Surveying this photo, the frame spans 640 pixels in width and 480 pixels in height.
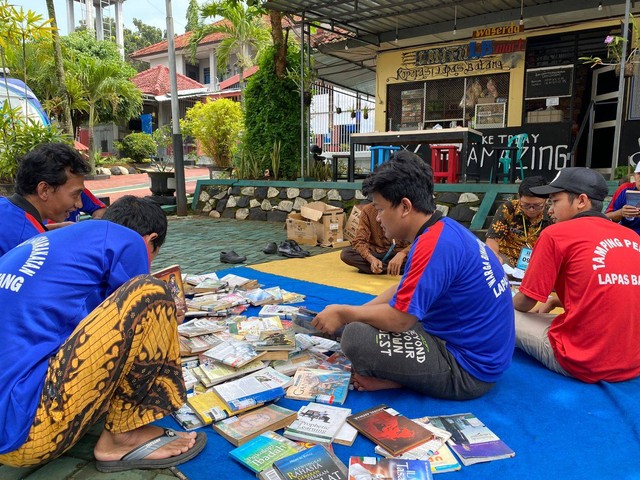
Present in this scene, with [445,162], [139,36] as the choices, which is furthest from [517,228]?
[139,36]

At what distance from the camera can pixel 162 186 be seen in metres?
10.0

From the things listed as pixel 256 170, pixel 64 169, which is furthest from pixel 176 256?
pixel 256 170

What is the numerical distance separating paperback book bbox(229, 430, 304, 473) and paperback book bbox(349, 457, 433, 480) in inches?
10.0

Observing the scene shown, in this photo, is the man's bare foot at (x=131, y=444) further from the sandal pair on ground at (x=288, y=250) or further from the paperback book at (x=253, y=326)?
the sandal pair on ground at (x=288, y=250)

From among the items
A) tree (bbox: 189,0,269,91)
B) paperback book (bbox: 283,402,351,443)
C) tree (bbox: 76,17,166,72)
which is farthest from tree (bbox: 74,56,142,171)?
tree (bbox: 76,17,166,72)

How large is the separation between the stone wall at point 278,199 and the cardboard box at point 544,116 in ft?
13.1

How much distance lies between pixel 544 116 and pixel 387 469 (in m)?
9.67

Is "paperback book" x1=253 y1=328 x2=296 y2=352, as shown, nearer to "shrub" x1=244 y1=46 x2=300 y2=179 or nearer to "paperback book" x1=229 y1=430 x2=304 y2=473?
"paperback book" x1=229 y1=430 x2=304 y2=473

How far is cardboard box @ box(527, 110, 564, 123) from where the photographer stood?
9492 millimetres

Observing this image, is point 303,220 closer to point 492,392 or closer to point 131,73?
point 492,392

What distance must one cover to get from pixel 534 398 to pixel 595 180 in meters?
1.17

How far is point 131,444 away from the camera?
178 cm

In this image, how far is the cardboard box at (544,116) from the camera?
31.1ft

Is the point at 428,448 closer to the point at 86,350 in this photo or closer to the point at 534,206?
the point at 86,350
